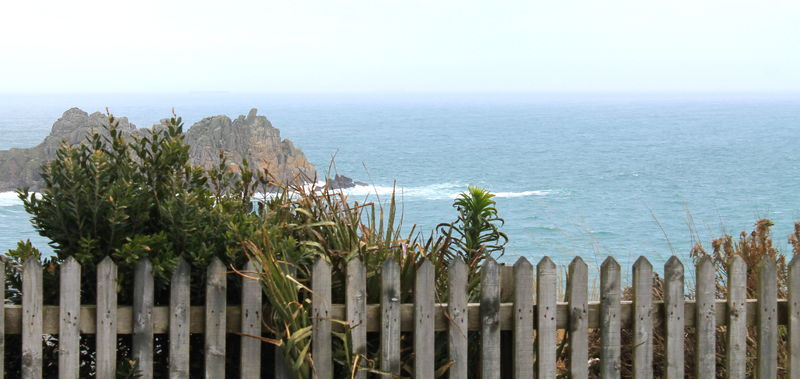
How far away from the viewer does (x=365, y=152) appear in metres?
114

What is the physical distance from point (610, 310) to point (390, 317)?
111cm

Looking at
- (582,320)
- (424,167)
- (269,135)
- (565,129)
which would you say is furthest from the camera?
(565,129)

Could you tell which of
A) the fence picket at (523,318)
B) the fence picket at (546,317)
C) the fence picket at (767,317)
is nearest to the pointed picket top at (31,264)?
the fence picket at (523,318)

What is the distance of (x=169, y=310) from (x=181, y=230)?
38 cm

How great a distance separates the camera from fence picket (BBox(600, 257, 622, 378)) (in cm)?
455

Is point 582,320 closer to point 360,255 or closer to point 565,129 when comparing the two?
point 360,255

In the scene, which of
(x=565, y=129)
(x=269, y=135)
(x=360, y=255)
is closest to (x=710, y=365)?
(x=360, y=255)

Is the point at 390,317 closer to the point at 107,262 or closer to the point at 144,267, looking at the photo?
the point at 144,267

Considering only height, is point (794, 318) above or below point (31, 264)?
below

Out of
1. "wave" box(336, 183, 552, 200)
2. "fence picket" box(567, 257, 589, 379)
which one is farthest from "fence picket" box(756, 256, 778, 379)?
"wave" box(336, 183, 552, 200)

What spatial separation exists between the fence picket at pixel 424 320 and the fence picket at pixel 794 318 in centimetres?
192

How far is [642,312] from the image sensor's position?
463 cm

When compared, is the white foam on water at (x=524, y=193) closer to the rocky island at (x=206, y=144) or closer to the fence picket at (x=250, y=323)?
the rocky island at (x=206, y=144)

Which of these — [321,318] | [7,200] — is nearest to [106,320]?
[321,318]
